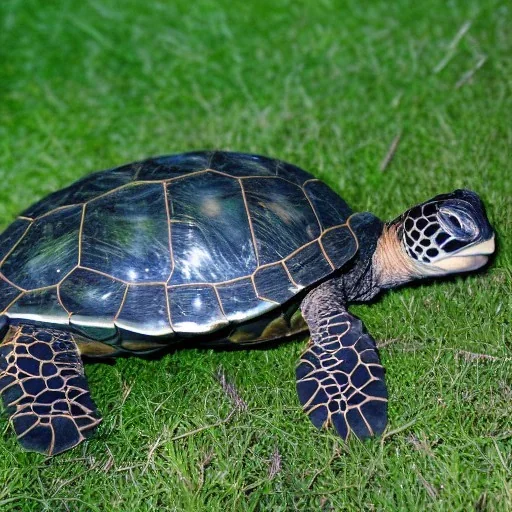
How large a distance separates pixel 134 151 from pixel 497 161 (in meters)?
2.99

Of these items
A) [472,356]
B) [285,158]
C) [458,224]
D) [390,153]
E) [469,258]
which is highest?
[458,224]

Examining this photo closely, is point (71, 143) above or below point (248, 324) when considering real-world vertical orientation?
below

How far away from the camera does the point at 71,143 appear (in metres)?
6.30

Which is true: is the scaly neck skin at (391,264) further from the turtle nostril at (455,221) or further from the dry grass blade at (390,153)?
the dry grass blade at (390,153)

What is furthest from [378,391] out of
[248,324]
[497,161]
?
[497,161]

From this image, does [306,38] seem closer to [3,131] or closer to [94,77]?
[94,77]

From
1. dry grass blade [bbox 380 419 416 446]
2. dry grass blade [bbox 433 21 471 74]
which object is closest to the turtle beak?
dry grass blade [bbox 380 419 416 446]

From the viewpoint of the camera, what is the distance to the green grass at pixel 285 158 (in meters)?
3.42

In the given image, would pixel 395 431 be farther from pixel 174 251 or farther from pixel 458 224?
pixel 174 251

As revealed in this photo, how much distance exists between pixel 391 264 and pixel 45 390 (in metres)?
2.11

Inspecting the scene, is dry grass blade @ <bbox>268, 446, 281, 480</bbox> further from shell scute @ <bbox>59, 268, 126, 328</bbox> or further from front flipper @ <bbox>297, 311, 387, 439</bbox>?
shell scute @ <bbox>59, 268, 126, 328</bbox>

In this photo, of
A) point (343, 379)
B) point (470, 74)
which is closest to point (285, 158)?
point (470, 74)

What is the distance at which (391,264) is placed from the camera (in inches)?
167

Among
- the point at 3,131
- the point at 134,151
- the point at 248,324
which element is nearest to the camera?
the point at 248,324
